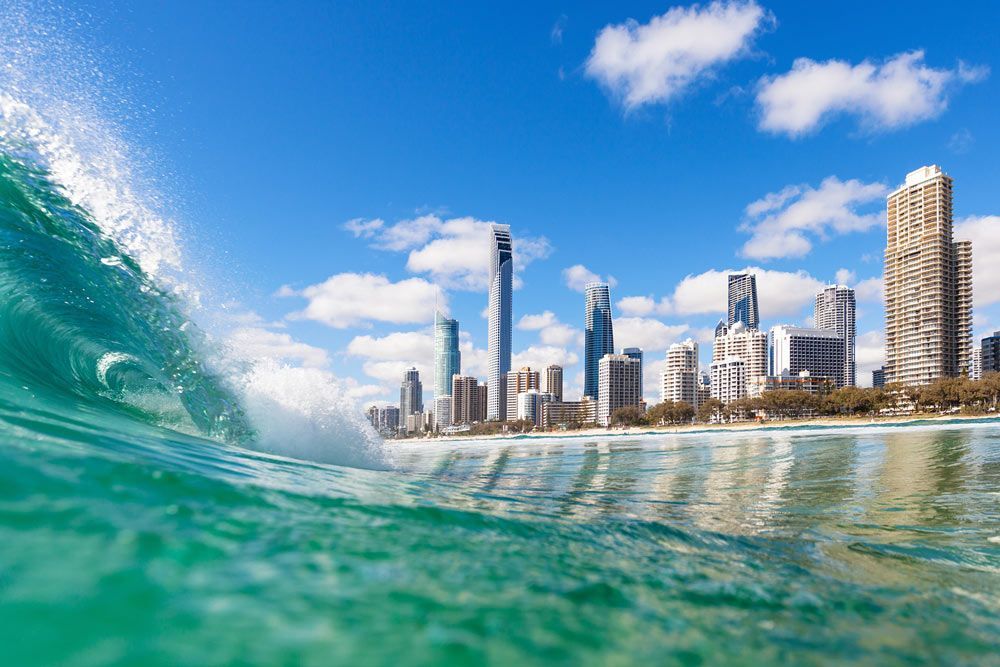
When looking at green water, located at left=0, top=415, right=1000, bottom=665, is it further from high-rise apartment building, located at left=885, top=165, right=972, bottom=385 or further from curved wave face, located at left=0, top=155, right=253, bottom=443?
high-rise apartment building, located at left=885, top=165, right=972, bottom=385

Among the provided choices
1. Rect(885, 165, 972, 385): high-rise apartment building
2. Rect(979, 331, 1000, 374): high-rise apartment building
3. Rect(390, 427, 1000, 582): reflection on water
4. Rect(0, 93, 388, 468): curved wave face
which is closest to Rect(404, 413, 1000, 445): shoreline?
Rect(885, 165, 972, 385): high-rise apartment building

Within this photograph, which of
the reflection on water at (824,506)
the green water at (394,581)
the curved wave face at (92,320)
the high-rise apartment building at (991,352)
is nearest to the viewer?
the green water at (394,581)

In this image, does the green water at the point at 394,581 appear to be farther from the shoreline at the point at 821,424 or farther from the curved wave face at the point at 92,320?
the shoreline at the point at 821,424

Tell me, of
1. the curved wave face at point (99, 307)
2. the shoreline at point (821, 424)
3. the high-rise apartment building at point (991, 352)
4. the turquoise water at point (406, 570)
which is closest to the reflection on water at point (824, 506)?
the turquoise water at point (406, 570)

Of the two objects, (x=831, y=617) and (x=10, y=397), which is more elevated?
(x=10, y=397)

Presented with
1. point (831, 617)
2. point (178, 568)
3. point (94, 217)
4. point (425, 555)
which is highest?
point (94, 217)

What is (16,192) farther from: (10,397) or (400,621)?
(400,621)

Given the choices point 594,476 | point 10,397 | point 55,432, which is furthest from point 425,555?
point 594,476

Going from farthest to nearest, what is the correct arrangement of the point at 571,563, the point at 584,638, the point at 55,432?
the point at 55,432, the point at 571,563, the point at 584,638
